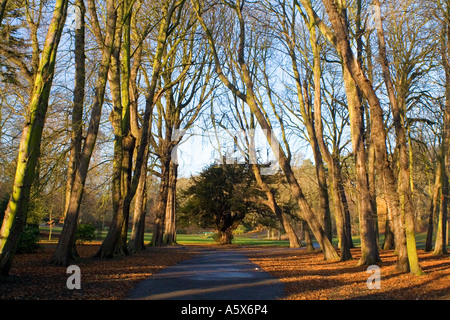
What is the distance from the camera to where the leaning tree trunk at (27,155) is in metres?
9.21

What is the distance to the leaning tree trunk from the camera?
921 centimetres

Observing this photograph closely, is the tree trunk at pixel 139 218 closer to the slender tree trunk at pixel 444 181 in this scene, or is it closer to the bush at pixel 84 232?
the bush at pixel 84 232

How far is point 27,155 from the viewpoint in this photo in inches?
369

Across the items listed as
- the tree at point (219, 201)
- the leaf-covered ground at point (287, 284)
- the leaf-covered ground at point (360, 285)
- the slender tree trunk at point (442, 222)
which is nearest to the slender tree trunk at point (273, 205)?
the tree at point (219, 201)

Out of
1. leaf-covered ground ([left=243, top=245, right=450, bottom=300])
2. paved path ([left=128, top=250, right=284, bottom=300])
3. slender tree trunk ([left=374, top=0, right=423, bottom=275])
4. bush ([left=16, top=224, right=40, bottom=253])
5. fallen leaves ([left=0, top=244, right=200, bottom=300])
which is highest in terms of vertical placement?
slender tree trunk ([left=374, top=0, right=423, bottom=275])

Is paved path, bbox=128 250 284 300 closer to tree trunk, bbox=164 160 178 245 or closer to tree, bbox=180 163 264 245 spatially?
tree trunk, bbox=164 160 178 245

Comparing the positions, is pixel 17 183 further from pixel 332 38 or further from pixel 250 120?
pixel 250 120

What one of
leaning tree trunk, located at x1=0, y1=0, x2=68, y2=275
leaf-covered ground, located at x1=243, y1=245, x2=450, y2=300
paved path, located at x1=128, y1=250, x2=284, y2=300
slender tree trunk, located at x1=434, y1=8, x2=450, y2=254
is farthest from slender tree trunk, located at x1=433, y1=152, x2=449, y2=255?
leaning tree trunk, located at x1=0, y1=0, x2=68, y2=275

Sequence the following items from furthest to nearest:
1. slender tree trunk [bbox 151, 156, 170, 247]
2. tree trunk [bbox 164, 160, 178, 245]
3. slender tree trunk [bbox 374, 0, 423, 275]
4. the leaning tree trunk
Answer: tree trunk [bbox 164, 160, 178, 245] → slender tree trunk [bbox 151, 156, 170, 247] → slender tree trunk [bbox 374, 0, 423, 275] → the leaning tree trunk

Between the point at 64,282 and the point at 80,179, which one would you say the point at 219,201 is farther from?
the point at 64,282

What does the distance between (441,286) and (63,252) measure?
10.7 m

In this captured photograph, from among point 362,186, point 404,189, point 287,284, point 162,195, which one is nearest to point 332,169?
point 362,186

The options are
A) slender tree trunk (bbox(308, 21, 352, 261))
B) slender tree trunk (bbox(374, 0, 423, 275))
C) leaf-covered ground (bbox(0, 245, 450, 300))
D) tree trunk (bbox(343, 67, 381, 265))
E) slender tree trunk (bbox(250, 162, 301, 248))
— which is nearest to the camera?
leaf-covered ground (bbox(0, 245, 450, 300))
